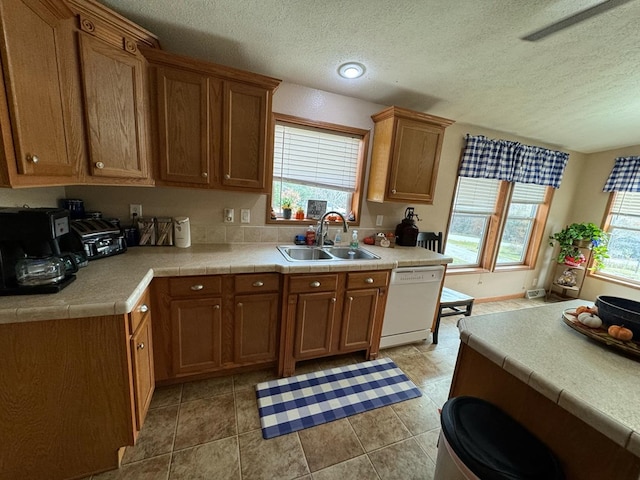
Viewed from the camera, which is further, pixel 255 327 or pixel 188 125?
pixel 255 327

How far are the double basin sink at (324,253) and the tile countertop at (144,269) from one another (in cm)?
12

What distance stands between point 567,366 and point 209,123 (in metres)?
2.23

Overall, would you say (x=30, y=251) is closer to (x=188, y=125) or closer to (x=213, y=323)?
(x=213, y=323)

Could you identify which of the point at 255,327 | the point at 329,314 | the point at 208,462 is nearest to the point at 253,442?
the point at 208,462

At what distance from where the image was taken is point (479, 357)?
3.74 feet

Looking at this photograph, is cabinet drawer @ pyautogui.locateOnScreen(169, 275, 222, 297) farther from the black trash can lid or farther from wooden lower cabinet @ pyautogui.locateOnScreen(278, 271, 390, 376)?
the black trash can lid

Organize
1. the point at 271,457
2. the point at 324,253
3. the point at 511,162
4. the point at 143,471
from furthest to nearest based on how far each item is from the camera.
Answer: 1. the point at 511,162
2. the point at 324,253
3. the point at 271,457
4. the point at 143,471

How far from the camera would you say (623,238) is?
3631 millimetres

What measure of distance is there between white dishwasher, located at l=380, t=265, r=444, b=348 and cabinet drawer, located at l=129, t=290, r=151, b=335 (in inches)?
69.7

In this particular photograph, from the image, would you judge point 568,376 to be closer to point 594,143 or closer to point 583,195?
point 594,143

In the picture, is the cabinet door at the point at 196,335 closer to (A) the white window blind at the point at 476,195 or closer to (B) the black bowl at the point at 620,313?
(B) the black bowl at the point at 620,313

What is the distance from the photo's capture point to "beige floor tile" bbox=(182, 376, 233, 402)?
179 cm

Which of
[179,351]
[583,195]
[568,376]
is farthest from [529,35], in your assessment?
[583,195]

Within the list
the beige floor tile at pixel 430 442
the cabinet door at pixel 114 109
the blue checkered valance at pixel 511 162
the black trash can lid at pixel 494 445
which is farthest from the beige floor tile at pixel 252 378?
the blue checkered valance at pixel 511 162
